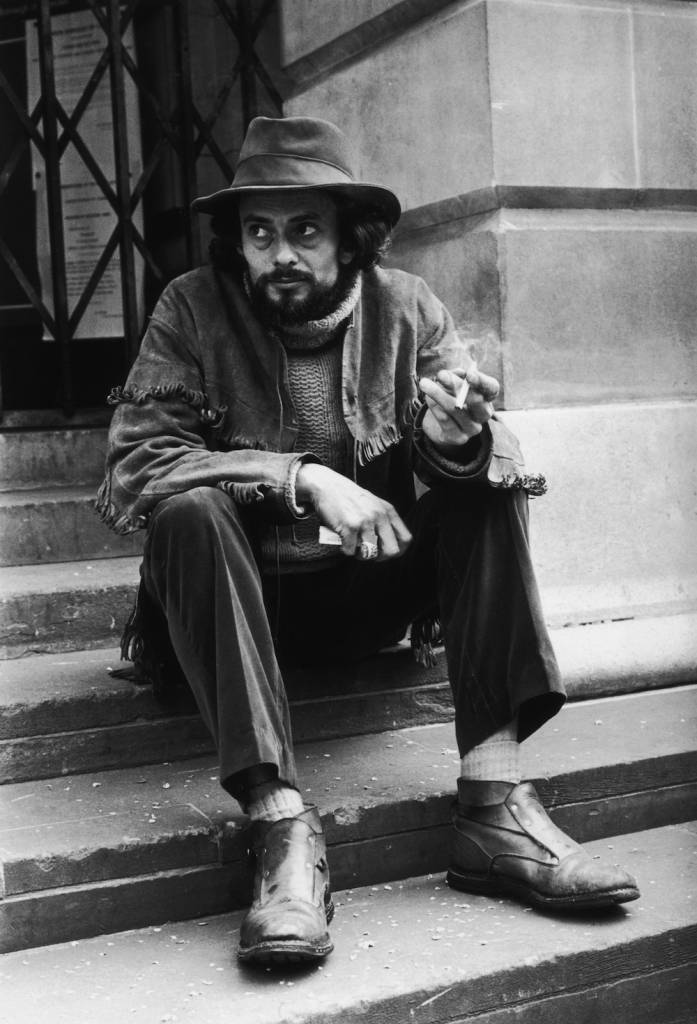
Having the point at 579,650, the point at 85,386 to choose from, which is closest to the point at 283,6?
the point at 85,386

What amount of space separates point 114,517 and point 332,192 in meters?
1.02

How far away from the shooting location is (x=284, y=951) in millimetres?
2516

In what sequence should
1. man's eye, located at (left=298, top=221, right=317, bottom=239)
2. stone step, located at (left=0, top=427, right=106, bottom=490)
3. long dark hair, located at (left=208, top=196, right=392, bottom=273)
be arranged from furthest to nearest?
stone step, located at (left=0, top=427, right=106, bottom=490) < long dark hair, located at (left=208, top=196, right=392, bottom=273) < man's eye, located at (left=298, top=221, right=317, bottom=239)

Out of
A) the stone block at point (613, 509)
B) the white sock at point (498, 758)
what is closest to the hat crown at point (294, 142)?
the stone block at point (613, 509)

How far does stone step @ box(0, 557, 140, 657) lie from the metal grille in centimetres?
116

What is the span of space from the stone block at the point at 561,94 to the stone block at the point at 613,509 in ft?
2.57

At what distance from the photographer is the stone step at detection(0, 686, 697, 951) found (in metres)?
2.79

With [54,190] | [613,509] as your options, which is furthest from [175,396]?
[54,190]

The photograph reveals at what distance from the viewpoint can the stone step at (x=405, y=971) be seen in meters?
2.46

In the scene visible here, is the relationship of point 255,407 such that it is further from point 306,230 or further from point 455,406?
point 455,406

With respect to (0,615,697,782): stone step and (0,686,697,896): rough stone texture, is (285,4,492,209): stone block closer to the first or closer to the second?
(0,615,697,782): stone step

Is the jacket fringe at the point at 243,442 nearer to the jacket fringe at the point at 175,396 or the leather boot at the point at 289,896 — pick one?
the jacket fringe at the point at 175,396

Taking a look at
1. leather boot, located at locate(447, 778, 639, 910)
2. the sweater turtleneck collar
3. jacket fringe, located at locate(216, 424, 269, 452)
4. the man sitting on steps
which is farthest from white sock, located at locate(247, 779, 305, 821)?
the sweater turtleneck collar

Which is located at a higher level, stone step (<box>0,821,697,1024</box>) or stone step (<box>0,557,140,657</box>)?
stone step (<box>0,557,140,657</box>)
